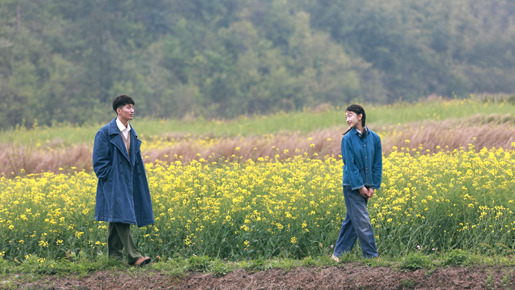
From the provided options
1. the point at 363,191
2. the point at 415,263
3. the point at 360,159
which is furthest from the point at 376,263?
the point at 360,159

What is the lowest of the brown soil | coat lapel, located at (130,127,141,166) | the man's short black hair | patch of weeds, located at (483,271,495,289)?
patch of weeds, located at (483,271,495,289)

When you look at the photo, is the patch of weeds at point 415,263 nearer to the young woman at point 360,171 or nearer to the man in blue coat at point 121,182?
the young woman at point 360,171

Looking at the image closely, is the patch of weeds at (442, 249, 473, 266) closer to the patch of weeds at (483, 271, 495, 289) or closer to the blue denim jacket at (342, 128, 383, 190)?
the patch of weeds at (483, 271, 495, 289)

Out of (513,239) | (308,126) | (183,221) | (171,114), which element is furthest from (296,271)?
(171,114)

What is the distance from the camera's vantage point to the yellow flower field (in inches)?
316

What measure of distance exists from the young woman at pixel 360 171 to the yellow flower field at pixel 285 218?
1.00 metres

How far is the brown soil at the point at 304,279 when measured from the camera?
6.43 meters

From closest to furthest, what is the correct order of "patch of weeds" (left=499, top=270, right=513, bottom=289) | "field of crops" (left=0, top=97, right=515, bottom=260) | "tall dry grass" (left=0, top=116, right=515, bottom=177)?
"patch of weeds" (left=499, top=270, right=513, bottom=289) < "field of crops" (left=0, top=97, right=515, bottom=260) < "tall dry grass" (left=0, top=116, right=515, bottom=177)

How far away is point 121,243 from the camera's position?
7500mm

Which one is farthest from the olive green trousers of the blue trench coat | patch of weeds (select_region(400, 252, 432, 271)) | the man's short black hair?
patch of weeds (select_region(400, 252, 432, 271))

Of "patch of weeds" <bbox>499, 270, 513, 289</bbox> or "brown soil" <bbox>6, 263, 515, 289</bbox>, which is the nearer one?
"patch of weeds" <bbox>499, 270, 513, 289</bbox>

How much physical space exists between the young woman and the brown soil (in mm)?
384

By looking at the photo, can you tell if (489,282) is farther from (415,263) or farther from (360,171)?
(360,171)

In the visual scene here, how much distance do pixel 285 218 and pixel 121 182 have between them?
2359 mm
